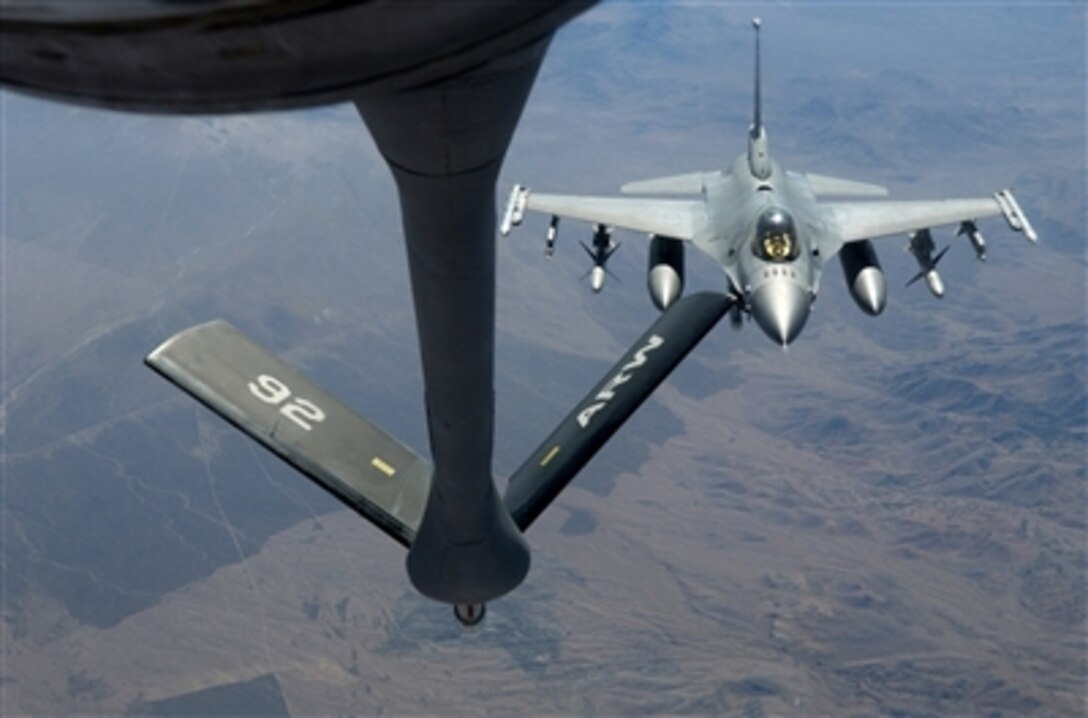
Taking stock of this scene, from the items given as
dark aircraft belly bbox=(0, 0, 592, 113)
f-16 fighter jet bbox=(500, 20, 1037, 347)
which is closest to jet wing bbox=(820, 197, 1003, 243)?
f-16 fighter jet bbox=(500, 20, 1037, 347)

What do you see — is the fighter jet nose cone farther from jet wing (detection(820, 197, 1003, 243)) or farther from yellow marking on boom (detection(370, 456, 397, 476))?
yellow marking on boom (detection(370, 456, 397, 476))

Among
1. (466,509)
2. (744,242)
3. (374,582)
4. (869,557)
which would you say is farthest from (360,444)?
(869,557)

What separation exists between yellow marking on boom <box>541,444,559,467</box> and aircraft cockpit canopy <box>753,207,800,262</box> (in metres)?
17.4

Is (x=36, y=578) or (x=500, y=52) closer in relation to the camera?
(x=500, y=52)

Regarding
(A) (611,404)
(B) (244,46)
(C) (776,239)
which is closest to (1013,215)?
(C) (776,239)

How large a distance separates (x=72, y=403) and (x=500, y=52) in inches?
8282

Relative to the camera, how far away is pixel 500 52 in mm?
3662

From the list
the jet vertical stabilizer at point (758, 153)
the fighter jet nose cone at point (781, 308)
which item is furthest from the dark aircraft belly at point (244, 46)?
the jet vertical stabilizer at point (758, 153)

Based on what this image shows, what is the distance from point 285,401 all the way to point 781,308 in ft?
59.2

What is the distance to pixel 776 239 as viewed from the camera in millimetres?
25578

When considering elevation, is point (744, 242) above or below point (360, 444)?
below

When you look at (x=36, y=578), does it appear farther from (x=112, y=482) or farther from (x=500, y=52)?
(x=500, y=52)

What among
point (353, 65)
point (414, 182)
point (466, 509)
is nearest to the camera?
point (353, 65)

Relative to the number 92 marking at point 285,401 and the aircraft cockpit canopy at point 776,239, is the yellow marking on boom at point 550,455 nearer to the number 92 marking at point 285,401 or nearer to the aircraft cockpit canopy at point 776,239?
the number 92 marking at point 285,401
